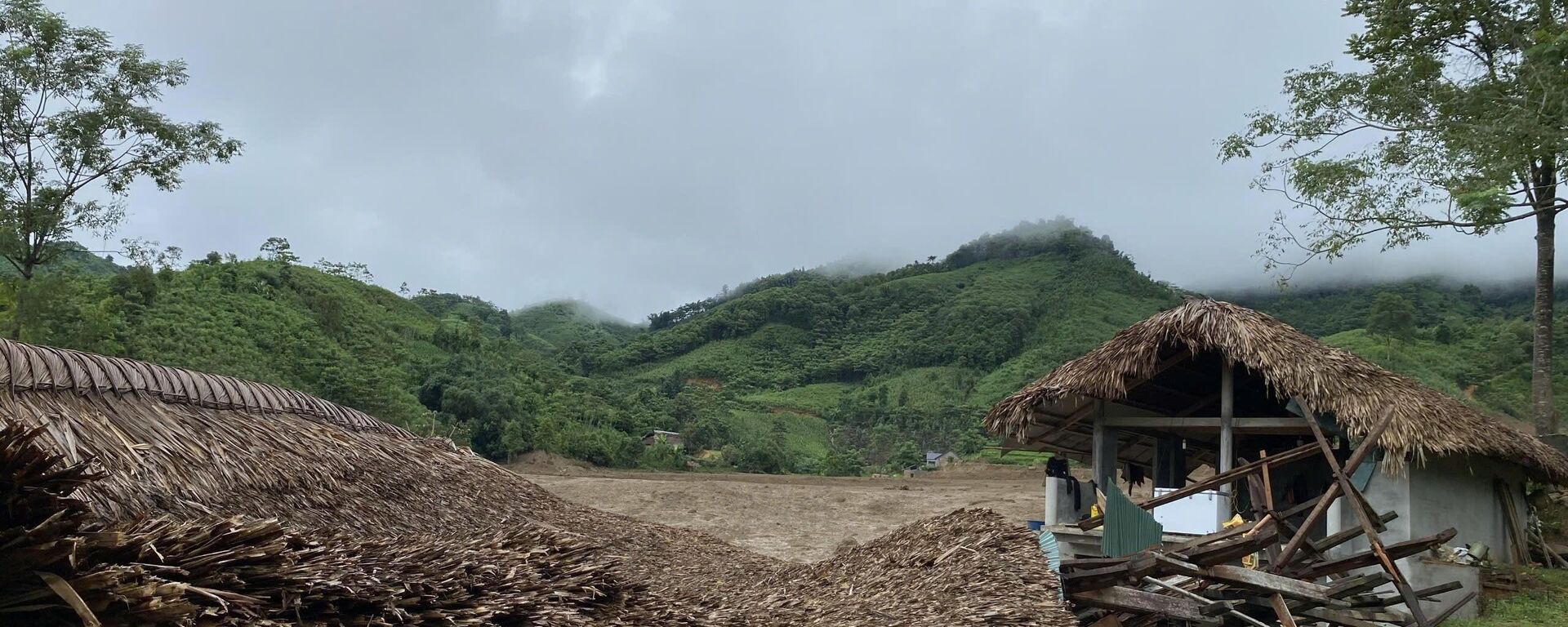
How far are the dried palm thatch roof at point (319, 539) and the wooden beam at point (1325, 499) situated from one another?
1.80 metres

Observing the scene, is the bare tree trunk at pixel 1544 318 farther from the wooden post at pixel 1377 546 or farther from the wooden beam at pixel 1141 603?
the wooden beam at pixel 1141 603

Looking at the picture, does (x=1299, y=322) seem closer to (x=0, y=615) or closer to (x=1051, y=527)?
(x=1051, y=527)

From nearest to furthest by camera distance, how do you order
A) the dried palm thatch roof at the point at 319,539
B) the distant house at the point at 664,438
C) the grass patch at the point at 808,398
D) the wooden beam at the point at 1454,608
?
1. the dried palm thatch roof at the point at 319,539
2. the wooden beam at the point at 1454,608
3. the distant house at the point at 664,438
4. the grass patch at the point at 808,398

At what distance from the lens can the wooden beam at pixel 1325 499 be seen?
741 cm


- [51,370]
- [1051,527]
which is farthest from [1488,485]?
[51,370]

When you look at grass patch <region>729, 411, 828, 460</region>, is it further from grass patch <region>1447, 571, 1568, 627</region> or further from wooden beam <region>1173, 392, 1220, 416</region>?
grass patch <region>1447, 571, 1568, 627</region>

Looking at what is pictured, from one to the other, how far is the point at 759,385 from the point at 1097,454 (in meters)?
36.5

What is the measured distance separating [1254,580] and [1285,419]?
11.0ft

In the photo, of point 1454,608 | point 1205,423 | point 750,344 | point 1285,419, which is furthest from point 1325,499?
point 750,344

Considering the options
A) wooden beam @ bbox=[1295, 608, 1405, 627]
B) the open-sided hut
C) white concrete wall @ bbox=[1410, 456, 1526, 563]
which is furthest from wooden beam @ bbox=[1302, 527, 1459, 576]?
white concrete wall @ bbox=[1410, 456, 1526, 563]

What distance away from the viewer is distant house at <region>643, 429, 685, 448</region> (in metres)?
32.4

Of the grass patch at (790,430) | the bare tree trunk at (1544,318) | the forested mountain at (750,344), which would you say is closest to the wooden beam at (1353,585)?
the bare tree trunk at (1544,318)

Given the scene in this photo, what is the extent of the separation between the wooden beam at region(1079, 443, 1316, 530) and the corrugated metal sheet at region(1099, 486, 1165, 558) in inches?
34.1

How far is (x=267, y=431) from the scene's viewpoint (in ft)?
20.8
